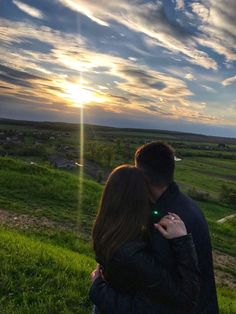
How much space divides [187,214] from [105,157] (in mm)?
66223

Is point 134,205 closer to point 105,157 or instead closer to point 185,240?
point 185,240

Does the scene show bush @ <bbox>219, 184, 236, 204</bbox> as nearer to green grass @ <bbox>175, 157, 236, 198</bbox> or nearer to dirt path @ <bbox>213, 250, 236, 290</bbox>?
green grass @ <bbox>175, 157, 236, 198</bbox>

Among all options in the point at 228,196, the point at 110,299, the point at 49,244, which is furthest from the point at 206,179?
the point at 110,299

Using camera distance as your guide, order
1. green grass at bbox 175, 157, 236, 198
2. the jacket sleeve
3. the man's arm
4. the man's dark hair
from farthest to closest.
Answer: green grass at bbox 175, 157, 236, 198 < the man's dark hair < the man's arm < the jacket sleeve

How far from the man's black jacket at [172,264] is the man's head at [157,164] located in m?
0.11

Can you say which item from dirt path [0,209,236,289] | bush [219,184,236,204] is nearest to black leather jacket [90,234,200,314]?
dirt path [0,209,236,289]

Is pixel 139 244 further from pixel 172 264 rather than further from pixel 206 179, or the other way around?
pixel 206 179

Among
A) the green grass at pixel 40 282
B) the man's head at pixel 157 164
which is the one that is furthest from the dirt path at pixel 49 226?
the man's head at pixel 157 164

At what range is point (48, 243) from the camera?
41.4 feet

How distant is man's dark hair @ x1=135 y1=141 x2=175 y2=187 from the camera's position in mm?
3588

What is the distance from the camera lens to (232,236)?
20.6 m

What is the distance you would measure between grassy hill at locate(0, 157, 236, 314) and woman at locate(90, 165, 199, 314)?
378 centimetres

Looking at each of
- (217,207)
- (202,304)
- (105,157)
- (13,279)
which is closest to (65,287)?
(13,279)

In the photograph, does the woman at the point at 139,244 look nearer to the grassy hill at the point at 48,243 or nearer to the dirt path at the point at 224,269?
the grassy hill at the point at 48,243
